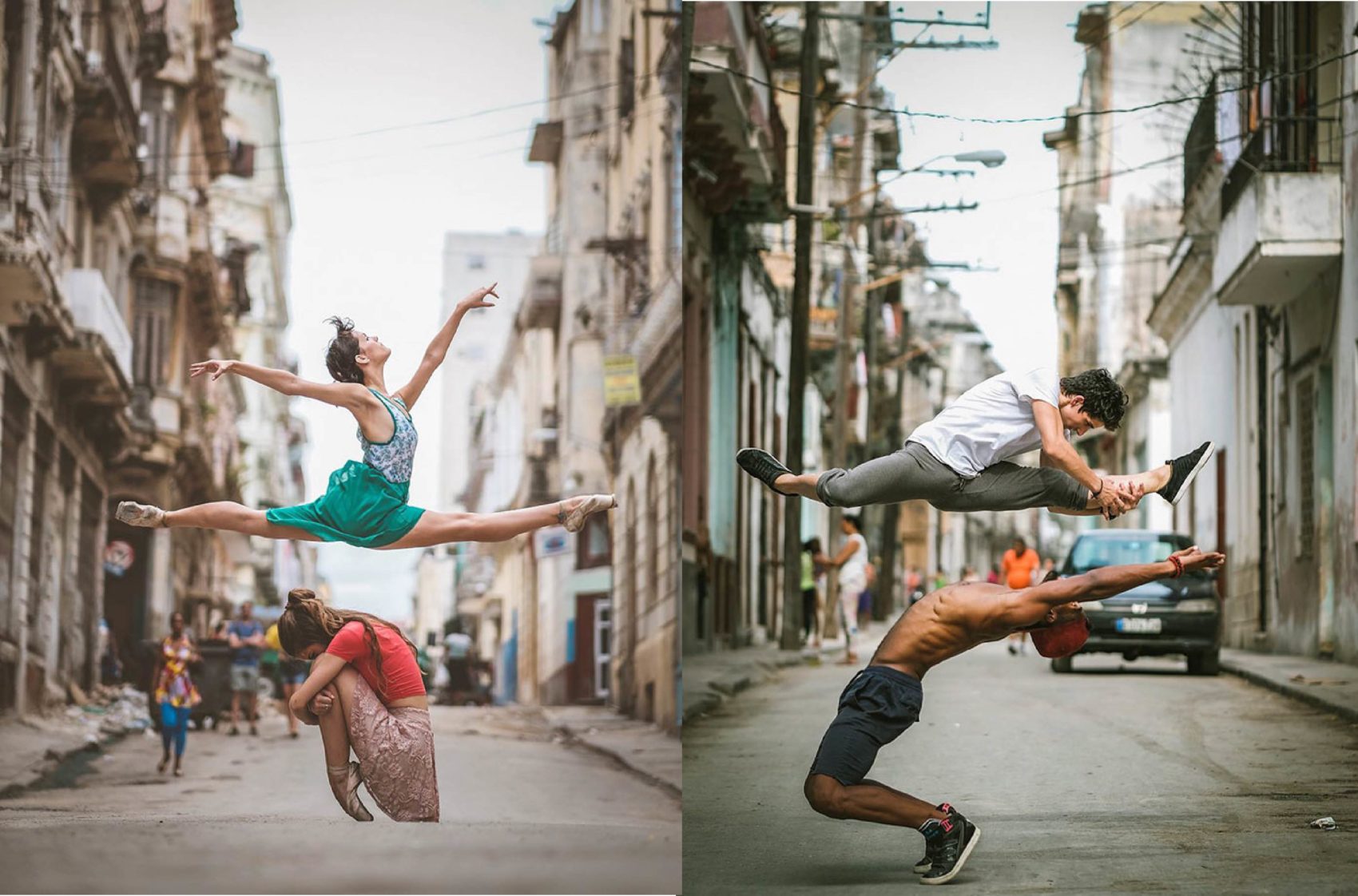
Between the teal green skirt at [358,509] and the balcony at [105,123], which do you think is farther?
the balcony at [105,123]

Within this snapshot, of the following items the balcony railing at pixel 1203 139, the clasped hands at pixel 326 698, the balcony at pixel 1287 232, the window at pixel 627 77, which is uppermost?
the window at pixel 627 77

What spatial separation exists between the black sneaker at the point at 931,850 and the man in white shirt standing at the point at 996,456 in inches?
40.5

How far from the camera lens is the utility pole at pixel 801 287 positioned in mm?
13891

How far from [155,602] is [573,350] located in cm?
204

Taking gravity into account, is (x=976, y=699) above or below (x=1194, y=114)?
below

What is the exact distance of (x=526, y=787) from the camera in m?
8.09

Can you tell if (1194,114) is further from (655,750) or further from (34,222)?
(34,222)

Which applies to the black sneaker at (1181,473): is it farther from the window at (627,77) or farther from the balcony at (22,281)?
the balcony at (22,281)

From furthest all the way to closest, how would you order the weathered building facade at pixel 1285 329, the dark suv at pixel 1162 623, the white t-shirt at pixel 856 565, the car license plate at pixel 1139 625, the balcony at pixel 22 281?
the white t-shirt at pixel 856 565 → the car license plate at pixel 1139 625 → the dark suv at pixel 1162 623 → the weathered building facade at pixel 1285 329 → the balcony at pixel 22 281

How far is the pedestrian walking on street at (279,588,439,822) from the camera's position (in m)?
7.63

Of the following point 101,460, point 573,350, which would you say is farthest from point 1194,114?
point 101,460

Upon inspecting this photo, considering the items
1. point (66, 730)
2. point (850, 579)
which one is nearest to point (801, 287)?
point (850, 579)

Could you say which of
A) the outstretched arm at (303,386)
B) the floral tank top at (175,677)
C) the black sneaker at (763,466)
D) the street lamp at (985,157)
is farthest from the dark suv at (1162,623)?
the floral tank top at (175,677)

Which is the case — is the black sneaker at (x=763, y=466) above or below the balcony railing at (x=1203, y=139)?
below
